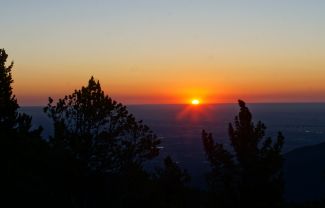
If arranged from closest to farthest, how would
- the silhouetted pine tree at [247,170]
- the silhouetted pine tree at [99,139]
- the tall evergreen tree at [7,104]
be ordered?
the silhouetted pine tree at [247,170] < the silhouetted pine tree at [99,139] < the tall evergreen tree at [7,104]

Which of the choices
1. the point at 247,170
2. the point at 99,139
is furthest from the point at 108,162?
the point at 247,170

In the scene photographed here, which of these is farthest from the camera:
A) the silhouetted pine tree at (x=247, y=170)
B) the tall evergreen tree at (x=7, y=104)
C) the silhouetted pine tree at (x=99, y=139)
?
the tall evergreen tree at (x=7, y=104)

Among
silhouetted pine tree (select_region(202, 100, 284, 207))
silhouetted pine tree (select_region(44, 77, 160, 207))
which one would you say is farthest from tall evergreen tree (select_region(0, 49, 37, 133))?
silhouetted pine tree (select_region(202, 100, 284, 207))

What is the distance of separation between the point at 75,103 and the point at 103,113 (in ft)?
5.22

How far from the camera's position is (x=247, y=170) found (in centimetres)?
2236

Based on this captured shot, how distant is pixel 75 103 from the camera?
86.1ft

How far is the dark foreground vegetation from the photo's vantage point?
22344 millimetres

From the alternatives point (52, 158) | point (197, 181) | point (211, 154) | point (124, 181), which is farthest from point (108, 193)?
point (197, 181)

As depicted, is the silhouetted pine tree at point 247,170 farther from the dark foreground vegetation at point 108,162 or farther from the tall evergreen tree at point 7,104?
the tall evergreen tree at point 7,104

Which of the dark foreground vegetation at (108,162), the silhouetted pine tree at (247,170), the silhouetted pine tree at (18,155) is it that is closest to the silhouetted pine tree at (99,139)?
the dark foreground vegetation at (108,162)

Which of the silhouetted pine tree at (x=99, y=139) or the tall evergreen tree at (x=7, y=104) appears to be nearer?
the silhouetted pine tree at (x=99, y=139)

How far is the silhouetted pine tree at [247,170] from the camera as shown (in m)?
22.2

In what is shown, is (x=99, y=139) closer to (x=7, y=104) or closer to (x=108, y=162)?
(x=108, y=162)

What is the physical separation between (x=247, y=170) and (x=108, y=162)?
780cm
